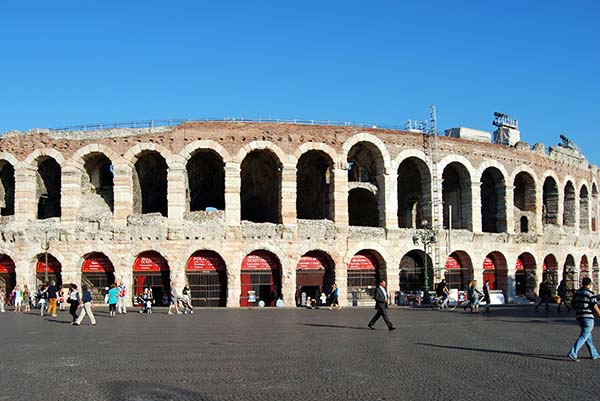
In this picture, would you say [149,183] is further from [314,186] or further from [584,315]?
[584,315]

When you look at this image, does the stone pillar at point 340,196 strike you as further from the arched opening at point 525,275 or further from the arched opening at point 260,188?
the arched opening at point 525,275

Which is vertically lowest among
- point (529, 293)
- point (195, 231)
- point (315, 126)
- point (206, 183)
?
point (529, 293)

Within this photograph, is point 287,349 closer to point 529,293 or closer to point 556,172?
point 529,293

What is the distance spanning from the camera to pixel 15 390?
940cm

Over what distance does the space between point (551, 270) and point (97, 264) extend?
29.1 metres

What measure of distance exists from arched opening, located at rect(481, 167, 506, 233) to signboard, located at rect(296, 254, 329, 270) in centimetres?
1259

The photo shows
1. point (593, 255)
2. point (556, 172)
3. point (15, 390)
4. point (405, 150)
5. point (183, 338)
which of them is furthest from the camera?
point (593, 255)

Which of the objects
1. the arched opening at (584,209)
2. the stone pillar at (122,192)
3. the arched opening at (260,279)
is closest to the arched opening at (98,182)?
the stone pillar at (122,192)

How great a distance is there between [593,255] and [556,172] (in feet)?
A: 26.0

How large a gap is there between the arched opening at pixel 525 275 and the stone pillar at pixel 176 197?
71.4 feet

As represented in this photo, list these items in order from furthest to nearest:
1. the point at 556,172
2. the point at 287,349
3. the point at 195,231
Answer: the point at 556,172 → the point at 195,231 → the point at 287,349

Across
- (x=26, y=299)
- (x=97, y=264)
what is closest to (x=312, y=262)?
(x=97, y=264)

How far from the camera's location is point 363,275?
3375cm

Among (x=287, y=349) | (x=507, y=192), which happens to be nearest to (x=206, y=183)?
(x=507, y=192)
